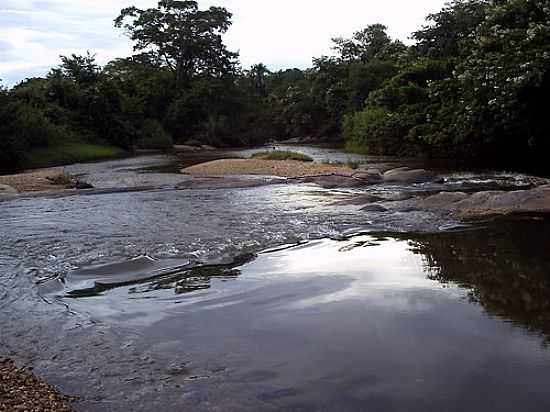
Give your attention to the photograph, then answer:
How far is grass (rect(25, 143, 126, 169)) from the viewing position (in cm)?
3722

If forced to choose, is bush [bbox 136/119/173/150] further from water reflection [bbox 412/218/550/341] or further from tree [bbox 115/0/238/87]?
water reflection [bbox 412/218/550/341]

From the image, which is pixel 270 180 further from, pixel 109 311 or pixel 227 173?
pixel 109 311

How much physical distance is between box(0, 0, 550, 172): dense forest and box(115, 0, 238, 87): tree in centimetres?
14

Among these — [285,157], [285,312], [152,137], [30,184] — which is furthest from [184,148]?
[285,312]

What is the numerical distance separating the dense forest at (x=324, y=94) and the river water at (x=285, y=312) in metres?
14.0

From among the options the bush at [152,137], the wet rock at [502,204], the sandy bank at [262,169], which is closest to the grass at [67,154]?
the bush at [152,137]

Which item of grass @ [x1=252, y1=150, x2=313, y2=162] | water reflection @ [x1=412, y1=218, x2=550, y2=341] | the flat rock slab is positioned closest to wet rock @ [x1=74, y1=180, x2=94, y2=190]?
Answer: the flat rock slab

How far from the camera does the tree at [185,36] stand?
66.9 meters

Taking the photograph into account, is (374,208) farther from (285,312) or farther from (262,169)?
(262,169)

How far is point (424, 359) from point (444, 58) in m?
37.1

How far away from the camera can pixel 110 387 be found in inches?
212

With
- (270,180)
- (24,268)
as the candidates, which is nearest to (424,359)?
(24,268)

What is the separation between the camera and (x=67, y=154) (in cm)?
4072

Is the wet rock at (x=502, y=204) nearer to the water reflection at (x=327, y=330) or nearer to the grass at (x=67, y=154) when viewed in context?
the water reflection at (x=327, y=330)
